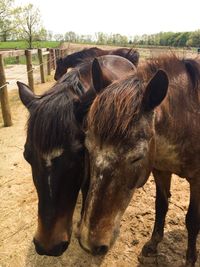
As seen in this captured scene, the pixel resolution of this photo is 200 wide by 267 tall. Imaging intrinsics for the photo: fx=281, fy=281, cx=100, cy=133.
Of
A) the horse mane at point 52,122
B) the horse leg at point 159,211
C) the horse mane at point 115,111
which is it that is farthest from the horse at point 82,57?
the horse mane at point 115,111

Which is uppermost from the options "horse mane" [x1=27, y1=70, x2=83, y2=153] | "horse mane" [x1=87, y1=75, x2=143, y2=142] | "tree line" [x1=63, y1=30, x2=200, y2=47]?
"horse mane" [x1=87, y1=75, x2=143, y2=142]

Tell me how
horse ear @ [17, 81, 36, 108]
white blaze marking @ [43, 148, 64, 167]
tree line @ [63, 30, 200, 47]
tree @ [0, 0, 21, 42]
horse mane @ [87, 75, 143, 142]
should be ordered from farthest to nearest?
tree line @ [63, 30, 200, 47] < tree @ [0, 0, 21, 42] < horse ear @ [17, 81, 36, 108] < white blaze marking @ [43, 148, 64, 167] < horse mane @ [87, 75, 143, 142]

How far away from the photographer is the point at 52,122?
234 cm

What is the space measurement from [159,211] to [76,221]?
1206mm

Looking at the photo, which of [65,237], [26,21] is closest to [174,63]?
[65,237]

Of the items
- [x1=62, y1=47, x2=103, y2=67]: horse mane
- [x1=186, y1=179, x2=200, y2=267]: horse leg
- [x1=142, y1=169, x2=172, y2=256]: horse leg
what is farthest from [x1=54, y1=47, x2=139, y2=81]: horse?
[x1=186, y1=179, x2=200, y2=267]: horse leg

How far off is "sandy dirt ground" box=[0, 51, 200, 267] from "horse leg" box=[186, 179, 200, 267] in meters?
0.18

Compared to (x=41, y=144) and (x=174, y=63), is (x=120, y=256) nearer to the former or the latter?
(x=41, y=144)

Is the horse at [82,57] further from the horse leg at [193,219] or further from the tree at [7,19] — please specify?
the tree at [7,19]

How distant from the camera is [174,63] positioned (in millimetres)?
2695

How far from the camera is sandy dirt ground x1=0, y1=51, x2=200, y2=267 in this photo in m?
3.32

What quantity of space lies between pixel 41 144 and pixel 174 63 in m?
1.47

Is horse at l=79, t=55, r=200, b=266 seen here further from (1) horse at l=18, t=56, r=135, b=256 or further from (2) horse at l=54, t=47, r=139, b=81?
(2) horse at l=54, t=47, r=139, b=81

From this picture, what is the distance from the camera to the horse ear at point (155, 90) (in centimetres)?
190
